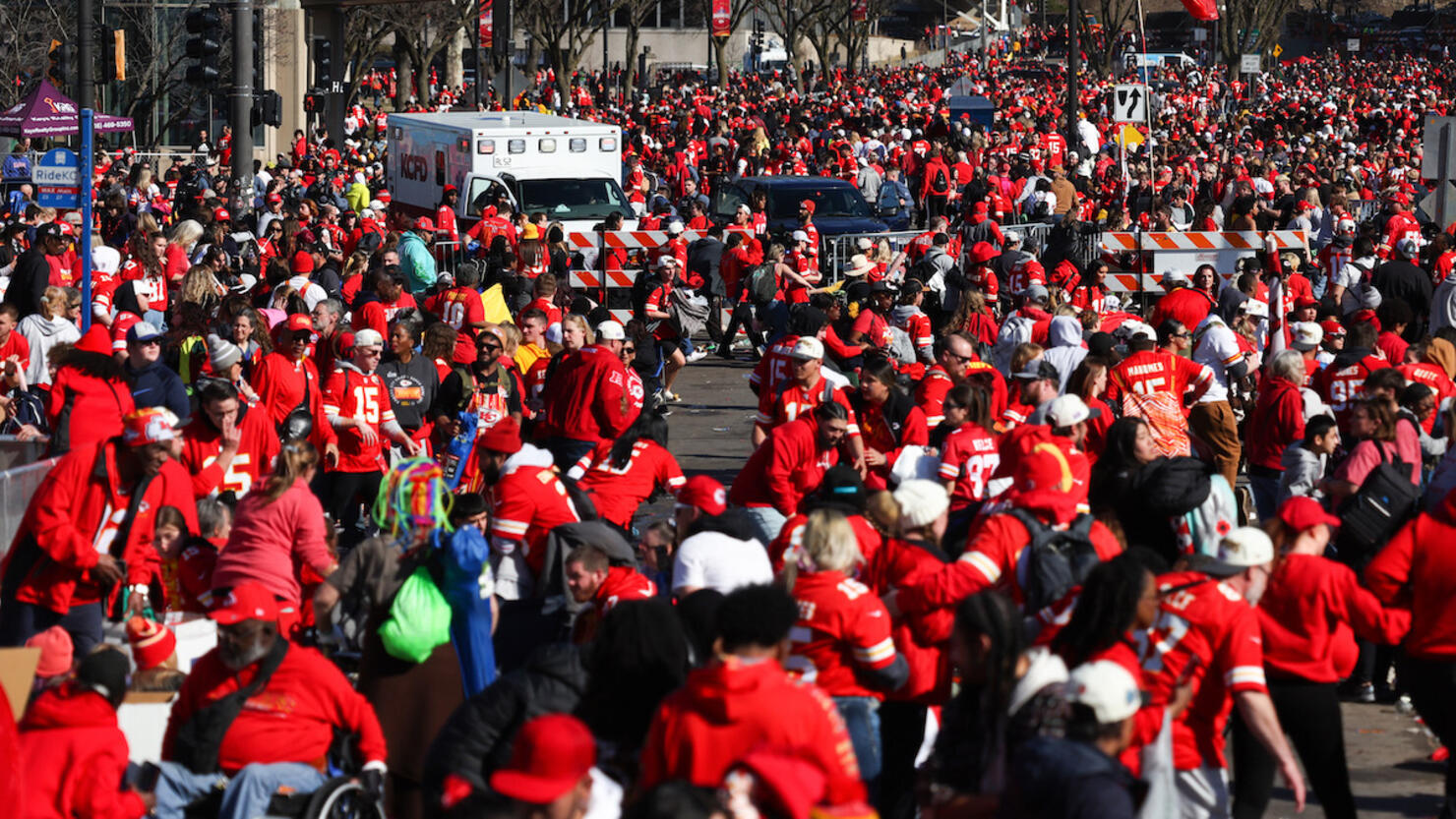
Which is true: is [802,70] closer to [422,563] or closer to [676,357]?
[676,357]

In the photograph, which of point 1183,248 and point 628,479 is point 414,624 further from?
point 1183,248

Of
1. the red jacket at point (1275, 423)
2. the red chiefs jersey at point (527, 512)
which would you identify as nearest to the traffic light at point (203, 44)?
the red jacket at point (1275, 423)

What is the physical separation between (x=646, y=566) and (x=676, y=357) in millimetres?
7180

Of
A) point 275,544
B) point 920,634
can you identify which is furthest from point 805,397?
point 920,634

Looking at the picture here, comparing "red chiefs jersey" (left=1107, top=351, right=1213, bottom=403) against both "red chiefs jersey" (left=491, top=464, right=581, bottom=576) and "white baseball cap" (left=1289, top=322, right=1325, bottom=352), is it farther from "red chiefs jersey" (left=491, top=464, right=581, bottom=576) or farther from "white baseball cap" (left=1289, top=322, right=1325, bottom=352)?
"red chiefs jersey" (left=491, top=464, right=581, bottom=576)

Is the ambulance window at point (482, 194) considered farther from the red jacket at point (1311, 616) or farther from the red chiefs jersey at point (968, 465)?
the red jacket at point (1311, 616)

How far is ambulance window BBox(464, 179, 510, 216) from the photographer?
968 inches

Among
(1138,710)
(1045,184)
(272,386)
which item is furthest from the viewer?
(1045,184)

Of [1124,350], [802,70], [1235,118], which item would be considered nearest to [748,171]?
[1235,118]

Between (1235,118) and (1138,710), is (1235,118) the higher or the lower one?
the higher one

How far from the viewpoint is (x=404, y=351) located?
11.7 meters

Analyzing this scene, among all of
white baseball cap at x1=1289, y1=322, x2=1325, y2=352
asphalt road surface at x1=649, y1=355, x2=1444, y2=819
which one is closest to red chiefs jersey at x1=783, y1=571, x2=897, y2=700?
asphalt road surface at x1=649, y1=355, x2=1444, y2=819

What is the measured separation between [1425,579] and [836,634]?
2.17 metres

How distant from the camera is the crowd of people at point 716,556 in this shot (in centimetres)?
552
